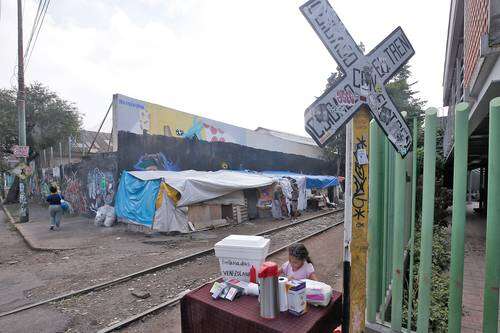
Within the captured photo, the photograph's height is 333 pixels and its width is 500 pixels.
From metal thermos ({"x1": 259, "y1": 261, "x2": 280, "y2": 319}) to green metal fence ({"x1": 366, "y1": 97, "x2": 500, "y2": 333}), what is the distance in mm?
1081

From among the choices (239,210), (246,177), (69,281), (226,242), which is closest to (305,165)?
(246,177)

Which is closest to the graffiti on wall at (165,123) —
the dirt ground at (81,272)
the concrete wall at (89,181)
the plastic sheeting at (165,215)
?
the concrete wall at (89,181)

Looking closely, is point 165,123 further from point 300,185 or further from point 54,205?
point 300,185

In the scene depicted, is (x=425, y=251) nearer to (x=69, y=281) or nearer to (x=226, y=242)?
(x=226, y=242)

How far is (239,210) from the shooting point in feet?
44.2

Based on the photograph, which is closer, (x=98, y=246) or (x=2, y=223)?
(x=98, y=246)

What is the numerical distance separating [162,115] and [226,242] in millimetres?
15233

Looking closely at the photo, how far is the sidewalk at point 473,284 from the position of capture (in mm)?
3604

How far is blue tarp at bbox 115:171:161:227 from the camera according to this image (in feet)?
34.0

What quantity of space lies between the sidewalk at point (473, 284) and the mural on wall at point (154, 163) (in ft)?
37.4

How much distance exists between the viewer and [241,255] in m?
2.70

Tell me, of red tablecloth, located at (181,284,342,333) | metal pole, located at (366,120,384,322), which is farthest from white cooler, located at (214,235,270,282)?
metal pole, located at (366,120,384,322)

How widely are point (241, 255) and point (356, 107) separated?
64.3 inches

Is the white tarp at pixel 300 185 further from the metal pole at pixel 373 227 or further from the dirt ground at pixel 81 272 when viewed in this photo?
the metal pole at pixel 373 227
